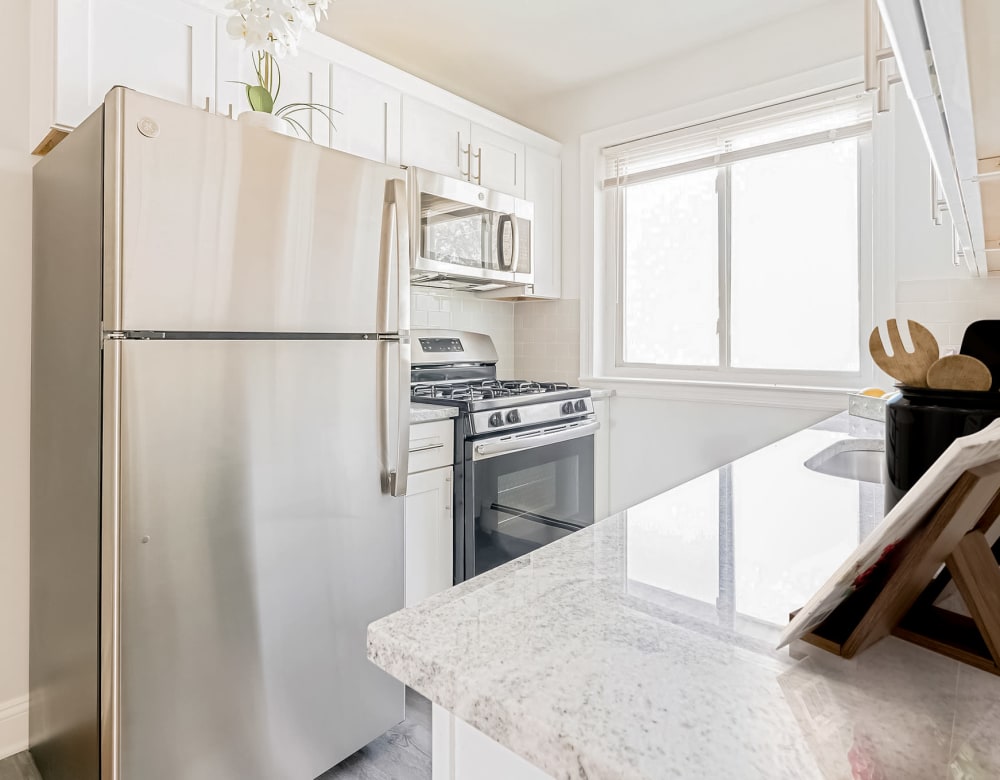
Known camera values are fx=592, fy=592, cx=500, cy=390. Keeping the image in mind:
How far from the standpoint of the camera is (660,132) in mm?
3000

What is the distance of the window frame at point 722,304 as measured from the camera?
8.12ft

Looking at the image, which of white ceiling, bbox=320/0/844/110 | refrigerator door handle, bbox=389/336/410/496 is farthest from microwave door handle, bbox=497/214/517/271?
refrigerator door handle, bbox=389/336/410/496

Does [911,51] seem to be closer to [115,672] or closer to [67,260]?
[115,672]

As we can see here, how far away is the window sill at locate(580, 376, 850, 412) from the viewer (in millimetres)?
2541

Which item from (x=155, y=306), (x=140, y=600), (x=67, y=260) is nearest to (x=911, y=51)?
(x=155, y=306)

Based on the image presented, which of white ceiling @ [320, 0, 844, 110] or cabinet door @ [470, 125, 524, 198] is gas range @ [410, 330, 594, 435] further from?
white ceiling @ [320, 0, 844, 110]

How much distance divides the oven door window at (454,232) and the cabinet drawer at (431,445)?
77 centimetres

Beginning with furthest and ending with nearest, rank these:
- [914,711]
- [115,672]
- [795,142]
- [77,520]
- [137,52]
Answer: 1. [795,142]
2. [137,52]
3. [77,520]
4. [115,672]
5. [914,711]

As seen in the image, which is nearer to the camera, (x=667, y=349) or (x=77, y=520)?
(x=77, y=520)

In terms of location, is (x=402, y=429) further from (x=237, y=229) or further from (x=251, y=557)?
(x=237, y=229)

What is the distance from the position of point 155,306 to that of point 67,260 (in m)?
0.42

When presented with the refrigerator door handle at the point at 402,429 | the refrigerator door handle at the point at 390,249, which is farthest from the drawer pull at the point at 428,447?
the refrigerator door handle at the point at 390,249

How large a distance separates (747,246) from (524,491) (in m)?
1.61

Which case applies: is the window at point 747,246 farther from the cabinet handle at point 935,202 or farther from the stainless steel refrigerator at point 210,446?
the stainless steel refrigerator at point 210,446
